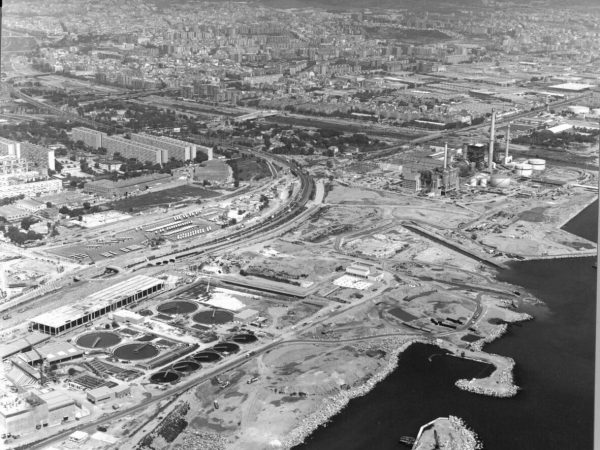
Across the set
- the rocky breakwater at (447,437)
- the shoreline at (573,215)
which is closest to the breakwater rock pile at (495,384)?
the rocky breakwater at (447,437)

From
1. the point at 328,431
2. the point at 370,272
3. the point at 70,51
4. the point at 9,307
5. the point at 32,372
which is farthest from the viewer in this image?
the point at 70,51

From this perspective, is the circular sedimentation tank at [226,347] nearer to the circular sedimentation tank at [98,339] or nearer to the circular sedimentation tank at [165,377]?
the circular sedimentation tank at [165,377]

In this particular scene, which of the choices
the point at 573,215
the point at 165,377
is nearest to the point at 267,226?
the point at 573,215

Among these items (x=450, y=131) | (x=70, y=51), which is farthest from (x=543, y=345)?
(x=70, y=51)

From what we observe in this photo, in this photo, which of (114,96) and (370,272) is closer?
(370,272)

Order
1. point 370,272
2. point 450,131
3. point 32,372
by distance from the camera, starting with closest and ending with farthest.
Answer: point 32,372 → point 370,272 → point 450,131

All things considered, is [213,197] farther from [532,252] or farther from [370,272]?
[532,252]

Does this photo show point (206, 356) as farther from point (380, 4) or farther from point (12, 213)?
point (380, 4)
